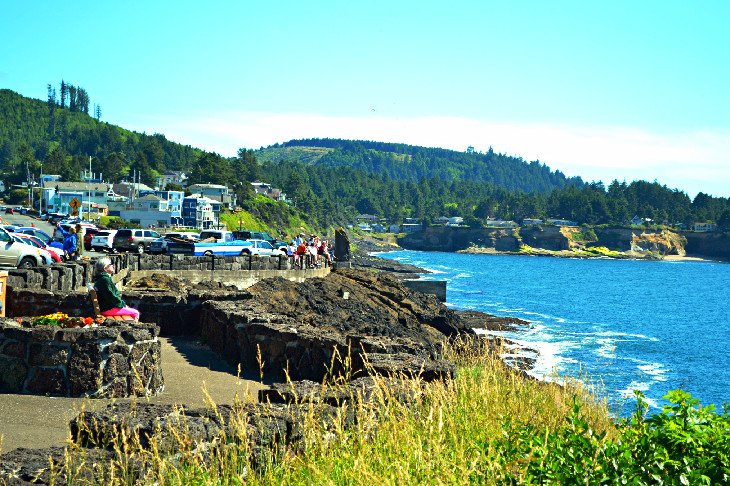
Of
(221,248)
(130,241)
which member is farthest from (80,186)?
(221,248)

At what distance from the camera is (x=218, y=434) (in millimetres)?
6445

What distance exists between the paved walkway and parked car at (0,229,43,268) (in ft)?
39.6

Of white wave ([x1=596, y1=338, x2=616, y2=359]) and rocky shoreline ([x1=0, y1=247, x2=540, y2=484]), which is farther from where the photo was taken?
white wave ([x1=596, y1=338, x2=616, y2=359])

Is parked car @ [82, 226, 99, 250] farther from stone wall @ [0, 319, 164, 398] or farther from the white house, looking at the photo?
the white house

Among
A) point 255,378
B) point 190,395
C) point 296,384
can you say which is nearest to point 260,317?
point 255,378

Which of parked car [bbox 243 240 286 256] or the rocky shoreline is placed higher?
the rocky shoreline

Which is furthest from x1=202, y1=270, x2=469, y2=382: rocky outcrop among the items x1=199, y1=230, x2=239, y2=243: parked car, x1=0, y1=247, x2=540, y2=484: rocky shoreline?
x1=199, y1=230, x2=239, y2=243: parked car

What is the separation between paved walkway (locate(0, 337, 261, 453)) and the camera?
27.7ft

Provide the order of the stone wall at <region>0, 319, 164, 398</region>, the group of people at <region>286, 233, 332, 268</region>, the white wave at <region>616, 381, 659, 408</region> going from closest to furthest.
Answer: the stone wall at <region>0, 319, 164, 398</region> → the white wave at <region>616, 381, 659, 408</region> → the group of people at <region>286, 233, 332, 268</region>

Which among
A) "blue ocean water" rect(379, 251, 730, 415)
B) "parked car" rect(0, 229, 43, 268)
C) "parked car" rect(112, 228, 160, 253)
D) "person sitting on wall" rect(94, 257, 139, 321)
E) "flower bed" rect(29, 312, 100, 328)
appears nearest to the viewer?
"flower bed" rect(29, 312, 100, 328)

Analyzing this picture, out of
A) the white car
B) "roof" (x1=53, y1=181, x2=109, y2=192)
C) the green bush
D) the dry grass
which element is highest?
"roof" (x1=53, y1=181, x2=109, y2=192)

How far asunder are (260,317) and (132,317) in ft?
7.01

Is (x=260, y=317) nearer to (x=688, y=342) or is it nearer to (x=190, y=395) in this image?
(x=190, y=395)

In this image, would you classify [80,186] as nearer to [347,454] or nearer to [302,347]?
[302,347]
